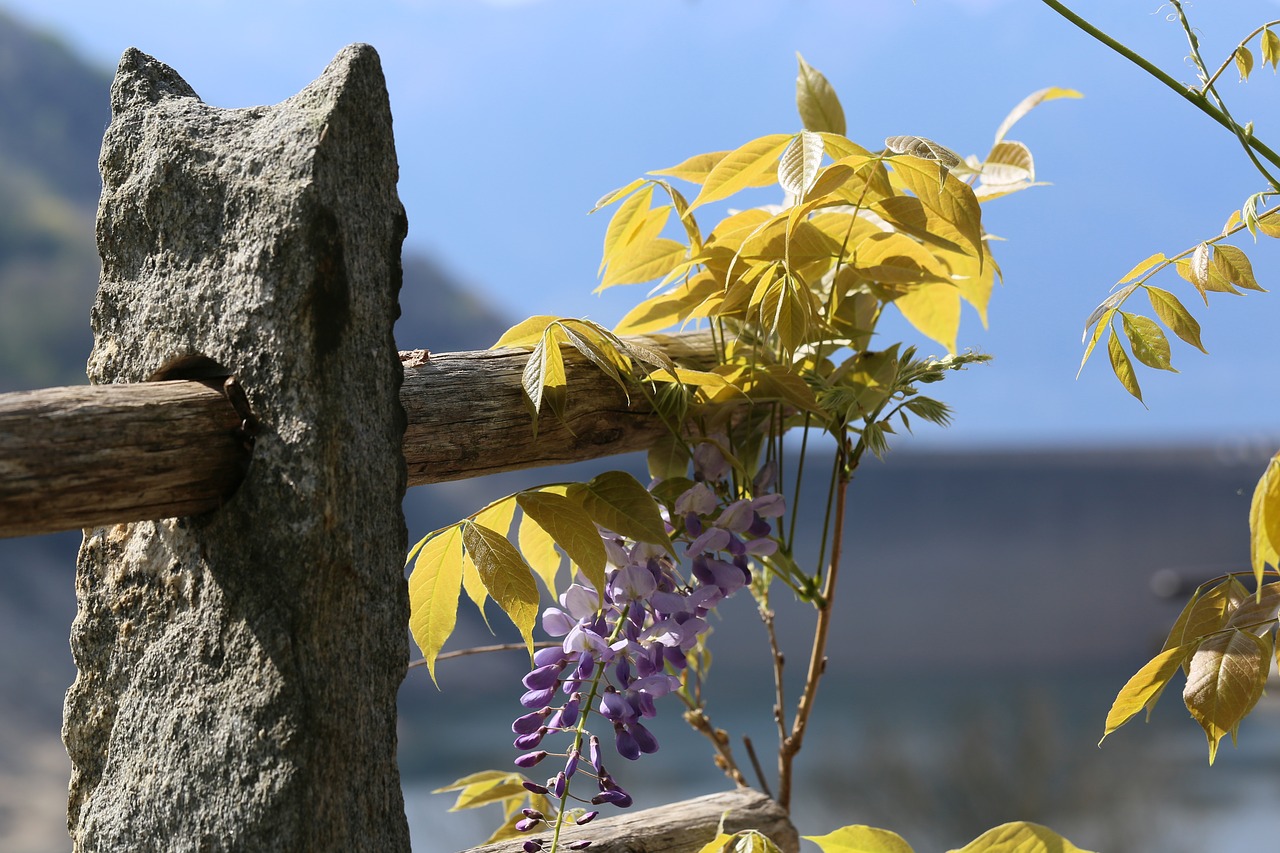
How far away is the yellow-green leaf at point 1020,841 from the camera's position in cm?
47

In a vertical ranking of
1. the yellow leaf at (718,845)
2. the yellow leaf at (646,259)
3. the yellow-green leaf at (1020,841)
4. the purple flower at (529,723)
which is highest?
the yellow leaf at (646,259)

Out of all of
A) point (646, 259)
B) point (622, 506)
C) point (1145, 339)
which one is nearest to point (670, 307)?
point (646, 259)

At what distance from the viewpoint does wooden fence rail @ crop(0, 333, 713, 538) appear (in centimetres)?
33

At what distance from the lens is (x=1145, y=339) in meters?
0.50

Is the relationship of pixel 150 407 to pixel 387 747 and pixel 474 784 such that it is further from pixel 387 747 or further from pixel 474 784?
pixel 474 784

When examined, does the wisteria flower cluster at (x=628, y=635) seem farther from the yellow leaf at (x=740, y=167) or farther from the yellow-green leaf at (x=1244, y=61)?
the yellow-green leaf at (x=1244, y=61)

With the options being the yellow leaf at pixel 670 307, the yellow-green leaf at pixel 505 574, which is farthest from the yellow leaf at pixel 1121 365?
the yellow-green leaf at pixel 505 574

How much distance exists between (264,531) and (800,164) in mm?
294

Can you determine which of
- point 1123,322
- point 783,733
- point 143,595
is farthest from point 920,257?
point 143,595

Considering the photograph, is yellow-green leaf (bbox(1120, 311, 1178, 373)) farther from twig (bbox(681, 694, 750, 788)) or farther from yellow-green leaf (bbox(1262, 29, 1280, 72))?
twig (bbox(681, 694, 750, 788))

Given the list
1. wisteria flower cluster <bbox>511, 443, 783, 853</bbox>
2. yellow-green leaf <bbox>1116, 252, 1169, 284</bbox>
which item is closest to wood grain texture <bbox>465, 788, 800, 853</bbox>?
wisteria flower cluster <bbox>511, 443, 783, 853</bbox>

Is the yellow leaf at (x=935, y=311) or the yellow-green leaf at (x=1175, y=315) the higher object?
the yellow leaf at (x=935, y=311)

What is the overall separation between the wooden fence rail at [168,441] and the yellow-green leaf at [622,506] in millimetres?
31

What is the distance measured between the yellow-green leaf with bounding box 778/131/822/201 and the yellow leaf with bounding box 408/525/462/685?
235 millimetres
